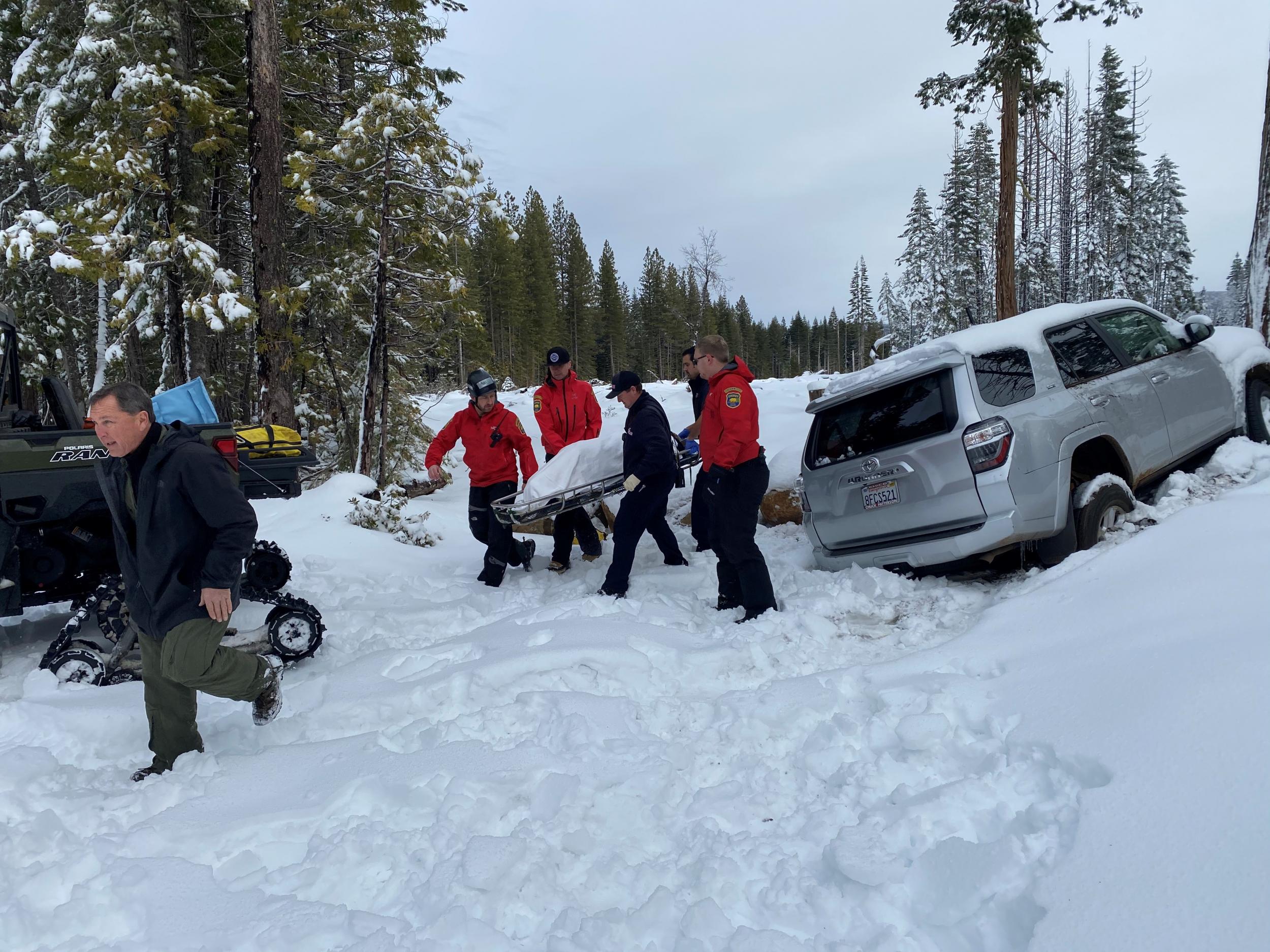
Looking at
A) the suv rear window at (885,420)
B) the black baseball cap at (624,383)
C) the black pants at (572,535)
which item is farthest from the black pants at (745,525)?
the black pants at (572,535)

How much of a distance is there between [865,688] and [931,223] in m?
48.5

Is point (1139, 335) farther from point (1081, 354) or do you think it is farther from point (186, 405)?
point (186, 405)

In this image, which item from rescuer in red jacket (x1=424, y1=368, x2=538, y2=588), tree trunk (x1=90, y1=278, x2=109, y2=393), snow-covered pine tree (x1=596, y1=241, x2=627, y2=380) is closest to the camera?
rescuer in red jacket (x1=424, y1=368, x2=538, y2=588)

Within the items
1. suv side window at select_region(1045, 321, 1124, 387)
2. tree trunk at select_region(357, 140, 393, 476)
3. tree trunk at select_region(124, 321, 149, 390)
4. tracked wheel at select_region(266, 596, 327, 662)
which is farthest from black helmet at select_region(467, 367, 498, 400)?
tree trunk at select_region(124, 321, 149, 390)

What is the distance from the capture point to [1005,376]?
4.95 metres

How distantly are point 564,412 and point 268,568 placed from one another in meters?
3.14

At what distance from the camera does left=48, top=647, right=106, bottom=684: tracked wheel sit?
458cm

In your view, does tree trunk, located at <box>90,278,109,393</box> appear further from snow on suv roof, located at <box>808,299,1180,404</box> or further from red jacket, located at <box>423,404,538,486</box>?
snow on suv roof, located at <box>808,299,1180,404</box>

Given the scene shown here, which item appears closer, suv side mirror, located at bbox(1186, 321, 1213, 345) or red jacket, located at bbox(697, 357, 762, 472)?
red jacket, located at bbox(697, 357, 762, 472)

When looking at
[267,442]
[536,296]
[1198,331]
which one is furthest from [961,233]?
[267,442]

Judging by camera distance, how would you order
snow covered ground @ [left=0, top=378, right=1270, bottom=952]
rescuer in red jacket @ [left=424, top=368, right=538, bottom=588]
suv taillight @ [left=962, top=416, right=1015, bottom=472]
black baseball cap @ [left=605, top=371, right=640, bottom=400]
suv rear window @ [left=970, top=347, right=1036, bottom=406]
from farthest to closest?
rescuer in red jacket @ [left=424, top=368, right=538, bottom=588], black baseball cap @ [left=605, top=371, right=640, bottom=400], suv rear window @ [left=970, top=347, right=1036, bottom=406], suv taillight @ [left=962, top=416, right=1015, bottom=472], snow covered ground @ [left=0, top=378, right=1270, bottom=952]

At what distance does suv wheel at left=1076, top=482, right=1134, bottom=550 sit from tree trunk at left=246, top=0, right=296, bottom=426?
8984 millimetres

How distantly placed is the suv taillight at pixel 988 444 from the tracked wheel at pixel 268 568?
5292 millimetres

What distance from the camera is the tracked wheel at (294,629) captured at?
4.93 metres
